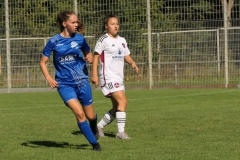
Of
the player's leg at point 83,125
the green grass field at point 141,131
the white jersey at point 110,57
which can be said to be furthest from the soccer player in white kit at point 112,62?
A: the player's leg at point 83,125

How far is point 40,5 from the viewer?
2498 centimetres

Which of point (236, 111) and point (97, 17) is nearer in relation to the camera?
point (236, 111)

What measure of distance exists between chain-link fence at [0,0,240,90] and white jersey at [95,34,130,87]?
12290 mm

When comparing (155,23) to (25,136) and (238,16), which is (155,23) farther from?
(25,136)

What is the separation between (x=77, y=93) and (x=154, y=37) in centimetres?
1493

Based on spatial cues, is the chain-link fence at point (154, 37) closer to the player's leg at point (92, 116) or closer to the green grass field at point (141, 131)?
the green grass field at point (141, 131)

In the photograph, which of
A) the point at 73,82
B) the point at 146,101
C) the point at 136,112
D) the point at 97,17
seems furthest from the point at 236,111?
the point at 97,17

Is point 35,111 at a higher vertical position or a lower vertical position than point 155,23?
lower

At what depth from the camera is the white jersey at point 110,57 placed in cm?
1068

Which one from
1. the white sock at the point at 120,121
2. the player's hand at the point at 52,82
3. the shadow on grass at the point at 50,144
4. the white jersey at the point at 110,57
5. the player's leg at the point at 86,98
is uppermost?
the white jersey at the point at 110,57

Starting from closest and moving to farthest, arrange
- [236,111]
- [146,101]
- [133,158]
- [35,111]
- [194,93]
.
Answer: [133,158]
[236,111]
[35,111]
[146,101]
[194,93]

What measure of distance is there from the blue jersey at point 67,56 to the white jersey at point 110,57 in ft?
4.17

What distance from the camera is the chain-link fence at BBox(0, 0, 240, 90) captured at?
2355 centimetres

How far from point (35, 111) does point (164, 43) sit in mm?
8687
